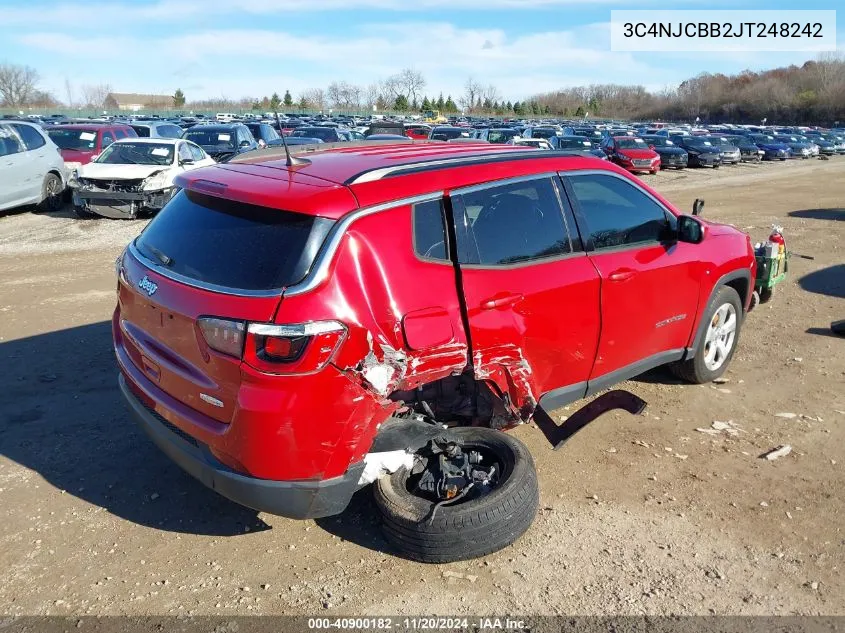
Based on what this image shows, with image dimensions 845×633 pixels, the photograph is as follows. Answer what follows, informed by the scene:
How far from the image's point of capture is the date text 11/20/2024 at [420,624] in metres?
2.79

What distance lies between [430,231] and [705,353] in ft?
9.27

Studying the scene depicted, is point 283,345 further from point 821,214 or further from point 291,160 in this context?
point 821,214

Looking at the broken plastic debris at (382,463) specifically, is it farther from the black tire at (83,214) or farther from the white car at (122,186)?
the black tire at (83,214)

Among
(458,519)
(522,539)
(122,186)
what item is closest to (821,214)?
(522,539)

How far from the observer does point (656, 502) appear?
144 inches

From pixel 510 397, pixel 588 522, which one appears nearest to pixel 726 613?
pixel 588 522

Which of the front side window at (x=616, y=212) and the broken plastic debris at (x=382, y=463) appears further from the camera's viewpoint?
the front side window at (x=616, y=212)

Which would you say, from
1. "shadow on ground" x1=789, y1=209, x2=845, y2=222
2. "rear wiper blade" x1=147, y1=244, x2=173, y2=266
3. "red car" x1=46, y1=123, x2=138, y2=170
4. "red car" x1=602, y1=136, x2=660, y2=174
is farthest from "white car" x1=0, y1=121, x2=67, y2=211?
"red car" x1=602, y1=136, x2=660, y2=174

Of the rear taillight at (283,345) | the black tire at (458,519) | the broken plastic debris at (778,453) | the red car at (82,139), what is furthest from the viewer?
the red car at (82,139)

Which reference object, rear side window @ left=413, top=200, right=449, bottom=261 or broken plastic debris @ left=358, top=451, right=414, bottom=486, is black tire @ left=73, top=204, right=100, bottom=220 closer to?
rear side window @ left=413, top=200, right=449, bottom=261

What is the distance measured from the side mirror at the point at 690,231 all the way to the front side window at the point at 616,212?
0.30 ft

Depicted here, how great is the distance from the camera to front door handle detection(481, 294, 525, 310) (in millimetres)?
3314

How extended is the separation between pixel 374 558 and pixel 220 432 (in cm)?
96

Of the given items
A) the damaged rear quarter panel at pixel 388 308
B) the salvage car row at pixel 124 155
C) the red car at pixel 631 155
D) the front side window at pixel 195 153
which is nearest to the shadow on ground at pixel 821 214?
the salvage car row at pixel 124 155
